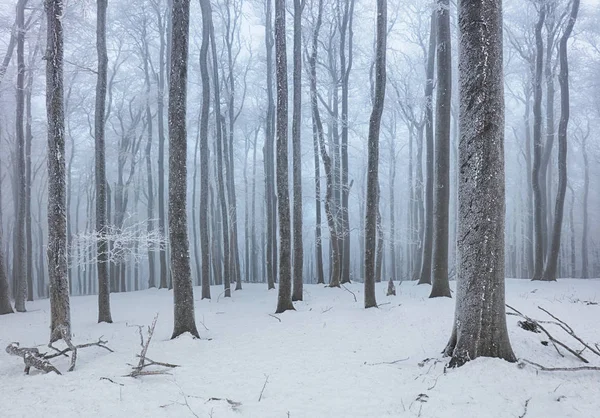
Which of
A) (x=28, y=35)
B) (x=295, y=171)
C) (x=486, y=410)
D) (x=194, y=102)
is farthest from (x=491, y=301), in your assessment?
(x=194, y=102)

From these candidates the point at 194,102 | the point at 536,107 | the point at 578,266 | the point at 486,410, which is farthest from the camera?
the point at 578,266

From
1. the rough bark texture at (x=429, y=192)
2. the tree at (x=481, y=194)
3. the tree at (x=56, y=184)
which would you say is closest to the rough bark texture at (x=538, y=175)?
the rough bark texture at (x=429, y=192)

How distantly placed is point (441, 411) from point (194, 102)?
26087 mm

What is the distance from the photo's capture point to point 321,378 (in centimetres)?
466

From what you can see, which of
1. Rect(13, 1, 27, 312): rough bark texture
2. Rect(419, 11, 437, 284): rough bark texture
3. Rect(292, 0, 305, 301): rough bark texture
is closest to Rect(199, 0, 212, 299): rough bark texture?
Rect(292, 0, 305, 301): rough bark texture

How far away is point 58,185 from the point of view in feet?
24.7

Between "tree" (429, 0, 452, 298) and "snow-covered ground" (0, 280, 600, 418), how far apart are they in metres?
2.36

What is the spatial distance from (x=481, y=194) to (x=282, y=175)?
22.8 feet

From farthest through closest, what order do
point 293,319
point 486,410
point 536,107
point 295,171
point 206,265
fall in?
point 536,107 → point 206,265 → point 295,171 → point 293,319 → point 486,410

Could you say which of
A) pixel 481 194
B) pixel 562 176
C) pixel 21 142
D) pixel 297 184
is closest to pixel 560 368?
pixel 481 194

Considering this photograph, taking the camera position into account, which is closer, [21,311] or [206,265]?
[21,311]

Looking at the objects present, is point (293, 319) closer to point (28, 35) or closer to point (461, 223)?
point (461, 223)

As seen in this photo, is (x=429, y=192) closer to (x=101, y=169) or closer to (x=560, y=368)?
(x=101, y=169)

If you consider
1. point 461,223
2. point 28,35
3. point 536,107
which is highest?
point 28,35
